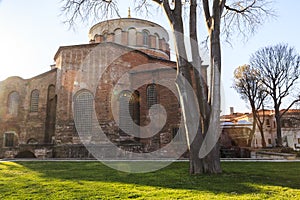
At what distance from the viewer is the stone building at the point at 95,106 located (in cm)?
1980

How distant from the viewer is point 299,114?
38.9 metres

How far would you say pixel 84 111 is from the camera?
66.8ft

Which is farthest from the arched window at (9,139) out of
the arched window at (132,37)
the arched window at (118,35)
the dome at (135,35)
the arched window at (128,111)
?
the arched window at (132,37)

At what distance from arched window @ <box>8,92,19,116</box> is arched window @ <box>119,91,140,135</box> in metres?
11.3

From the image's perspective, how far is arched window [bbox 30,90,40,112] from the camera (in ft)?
78.7

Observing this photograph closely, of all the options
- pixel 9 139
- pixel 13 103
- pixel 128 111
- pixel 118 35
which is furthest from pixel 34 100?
pixel 118 35

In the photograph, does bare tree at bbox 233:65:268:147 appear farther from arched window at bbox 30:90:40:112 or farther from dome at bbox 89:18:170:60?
arched window at bbox 30:90:40:112

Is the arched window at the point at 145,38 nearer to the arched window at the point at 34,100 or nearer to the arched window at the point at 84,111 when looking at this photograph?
the arched window at the point at 84,111

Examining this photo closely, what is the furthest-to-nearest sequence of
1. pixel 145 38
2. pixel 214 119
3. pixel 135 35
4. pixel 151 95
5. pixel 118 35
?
1. pixel 145 38
2. pixel 135 35
3. pixel 118 35
4. pixel 151 95
5. pixel 214 119

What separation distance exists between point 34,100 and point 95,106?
787 cm

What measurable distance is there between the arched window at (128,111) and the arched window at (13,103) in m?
11.3

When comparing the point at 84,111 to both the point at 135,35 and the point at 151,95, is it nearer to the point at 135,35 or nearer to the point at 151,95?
the point at 151,95

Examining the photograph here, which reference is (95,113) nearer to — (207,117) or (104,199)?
(207,117)

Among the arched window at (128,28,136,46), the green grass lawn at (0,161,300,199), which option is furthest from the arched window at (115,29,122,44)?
the green grass lawn at (0,161,300,199)
